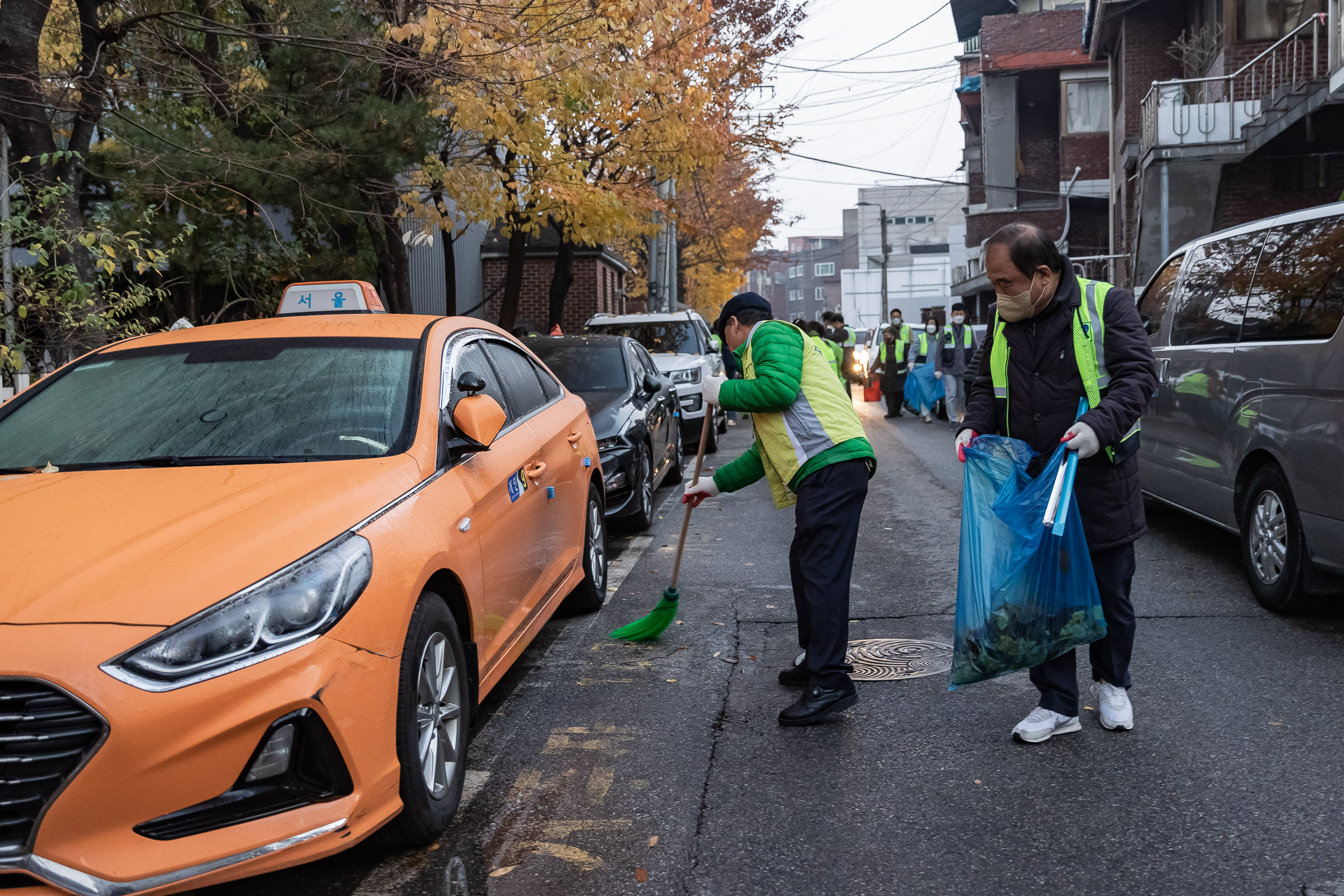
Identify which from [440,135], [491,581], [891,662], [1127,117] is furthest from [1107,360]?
[1127,117]

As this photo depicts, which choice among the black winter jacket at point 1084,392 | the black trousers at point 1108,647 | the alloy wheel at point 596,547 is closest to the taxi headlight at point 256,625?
the black winter jacket at point 1084,392

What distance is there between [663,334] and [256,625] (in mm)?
13238

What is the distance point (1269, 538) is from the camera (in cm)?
575

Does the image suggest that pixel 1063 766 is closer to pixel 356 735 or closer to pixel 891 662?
pixel 891 662

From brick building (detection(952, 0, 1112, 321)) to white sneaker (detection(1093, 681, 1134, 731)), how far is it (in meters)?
29.4

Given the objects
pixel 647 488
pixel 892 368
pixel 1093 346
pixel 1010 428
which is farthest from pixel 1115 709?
pixel 892 368

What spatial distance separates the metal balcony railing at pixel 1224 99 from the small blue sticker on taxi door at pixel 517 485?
15.8 metres

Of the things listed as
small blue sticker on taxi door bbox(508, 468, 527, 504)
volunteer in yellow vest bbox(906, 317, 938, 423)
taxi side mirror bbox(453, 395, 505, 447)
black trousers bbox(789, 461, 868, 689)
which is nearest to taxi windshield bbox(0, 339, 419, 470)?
taxi side mirror bbox(453, 395, 505, 447)

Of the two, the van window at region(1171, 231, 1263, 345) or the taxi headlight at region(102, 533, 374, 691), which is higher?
the van window at region(1171, 231, 1263, 345)

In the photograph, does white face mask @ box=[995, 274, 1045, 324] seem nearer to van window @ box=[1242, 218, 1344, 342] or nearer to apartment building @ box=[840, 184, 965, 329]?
van window @ box=[1242, 218, 1344, 342]

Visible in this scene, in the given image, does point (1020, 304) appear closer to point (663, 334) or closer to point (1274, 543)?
point (1274, 543)

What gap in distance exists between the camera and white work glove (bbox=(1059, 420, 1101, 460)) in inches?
145

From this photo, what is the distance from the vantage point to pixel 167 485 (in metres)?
3.42

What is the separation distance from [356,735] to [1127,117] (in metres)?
24.2
